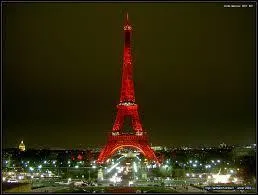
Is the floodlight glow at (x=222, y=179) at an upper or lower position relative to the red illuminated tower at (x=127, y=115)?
lower

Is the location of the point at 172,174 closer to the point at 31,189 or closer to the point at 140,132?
the point at 140,132

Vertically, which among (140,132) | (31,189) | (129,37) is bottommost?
(31,189)

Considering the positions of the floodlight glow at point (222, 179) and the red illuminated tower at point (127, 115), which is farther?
the red illuminated tower at point (127, 115)

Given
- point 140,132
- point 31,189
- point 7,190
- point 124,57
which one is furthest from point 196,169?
point 7,190

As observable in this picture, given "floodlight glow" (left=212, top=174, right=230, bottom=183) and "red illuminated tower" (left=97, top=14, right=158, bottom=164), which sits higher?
"red illuminated tower" (left=97, top=14, right=158, bottom=164)

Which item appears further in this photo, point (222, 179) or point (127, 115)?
point (127, 115)

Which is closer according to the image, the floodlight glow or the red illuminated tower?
the floodlight glow

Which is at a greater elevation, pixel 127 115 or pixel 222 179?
pixel 127 115

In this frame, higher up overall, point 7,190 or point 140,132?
point 140,132
